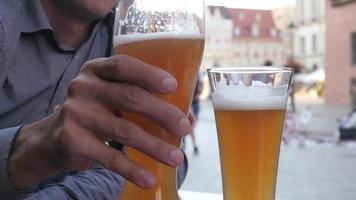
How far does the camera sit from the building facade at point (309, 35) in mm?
28016

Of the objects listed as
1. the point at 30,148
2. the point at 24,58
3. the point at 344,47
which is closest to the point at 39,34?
the point at 24,58

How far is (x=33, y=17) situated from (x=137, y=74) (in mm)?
526

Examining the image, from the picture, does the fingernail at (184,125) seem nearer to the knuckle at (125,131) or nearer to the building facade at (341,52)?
the knuckle at (125,131)

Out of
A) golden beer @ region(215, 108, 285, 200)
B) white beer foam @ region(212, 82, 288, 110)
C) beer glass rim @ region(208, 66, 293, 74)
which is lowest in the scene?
golden beer @ region(215, 108, 285, 200)

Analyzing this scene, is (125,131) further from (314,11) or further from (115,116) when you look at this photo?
(314,11)

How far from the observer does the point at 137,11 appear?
0.54 meters

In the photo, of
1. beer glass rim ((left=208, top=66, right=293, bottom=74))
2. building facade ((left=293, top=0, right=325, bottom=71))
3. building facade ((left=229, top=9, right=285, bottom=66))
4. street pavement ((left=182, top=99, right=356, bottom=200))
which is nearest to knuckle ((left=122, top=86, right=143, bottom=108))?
beer glass rim ((left=208, top=66, right=293, bottom=74))

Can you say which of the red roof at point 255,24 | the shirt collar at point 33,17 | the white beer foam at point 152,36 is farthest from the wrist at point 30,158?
the red roof at point 255,24

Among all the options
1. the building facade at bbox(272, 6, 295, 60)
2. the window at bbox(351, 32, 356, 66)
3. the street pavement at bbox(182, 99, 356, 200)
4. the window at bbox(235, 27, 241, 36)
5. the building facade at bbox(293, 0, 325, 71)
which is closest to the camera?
the street pavement at bbox(182, 99, 356, 200)

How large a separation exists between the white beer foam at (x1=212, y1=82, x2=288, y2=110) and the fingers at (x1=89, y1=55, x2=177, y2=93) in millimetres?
134

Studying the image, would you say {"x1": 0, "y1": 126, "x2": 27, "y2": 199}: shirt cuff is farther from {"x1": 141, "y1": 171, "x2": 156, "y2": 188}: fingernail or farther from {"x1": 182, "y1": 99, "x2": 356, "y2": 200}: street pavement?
{"x1": 182, "y1": 99, "x2": 356, "y2": 200}: street pavement

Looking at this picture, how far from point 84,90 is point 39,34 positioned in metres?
0.50

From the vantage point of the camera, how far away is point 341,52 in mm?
15797

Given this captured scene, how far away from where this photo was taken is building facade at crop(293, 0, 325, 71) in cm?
2802
